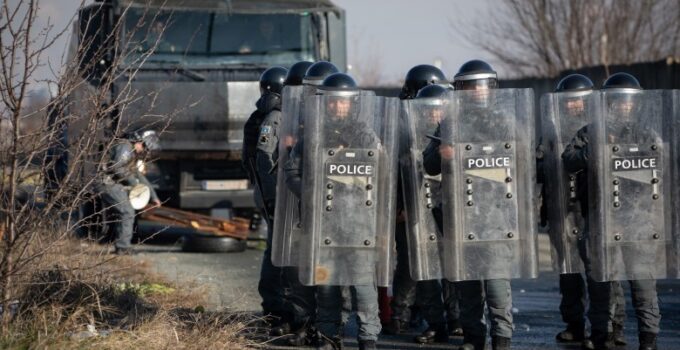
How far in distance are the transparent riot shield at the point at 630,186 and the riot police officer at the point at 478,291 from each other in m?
0.62

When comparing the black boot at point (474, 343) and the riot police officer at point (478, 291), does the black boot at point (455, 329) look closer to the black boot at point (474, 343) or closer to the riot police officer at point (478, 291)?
the riot police officer at point (478, 291)

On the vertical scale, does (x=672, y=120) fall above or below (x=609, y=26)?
below

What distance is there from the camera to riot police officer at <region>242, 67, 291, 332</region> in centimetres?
889

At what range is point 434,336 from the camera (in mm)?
8758

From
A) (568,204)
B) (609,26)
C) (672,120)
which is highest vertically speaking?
(609,26)

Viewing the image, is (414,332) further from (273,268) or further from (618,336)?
(618,336)

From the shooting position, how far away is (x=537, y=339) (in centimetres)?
879

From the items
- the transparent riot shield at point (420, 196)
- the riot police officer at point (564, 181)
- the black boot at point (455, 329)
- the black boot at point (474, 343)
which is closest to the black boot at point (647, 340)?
the riot police officer at point (564, 181)

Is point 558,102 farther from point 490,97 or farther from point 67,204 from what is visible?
point 67,204

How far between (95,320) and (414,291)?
2440mm

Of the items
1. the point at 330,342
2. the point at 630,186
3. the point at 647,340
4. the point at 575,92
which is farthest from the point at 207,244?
the point at 630,186

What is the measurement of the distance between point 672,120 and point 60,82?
364cm

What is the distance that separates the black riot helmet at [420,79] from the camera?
8.97 meters

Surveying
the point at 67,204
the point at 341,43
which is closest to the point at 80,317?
the point at 67,204
